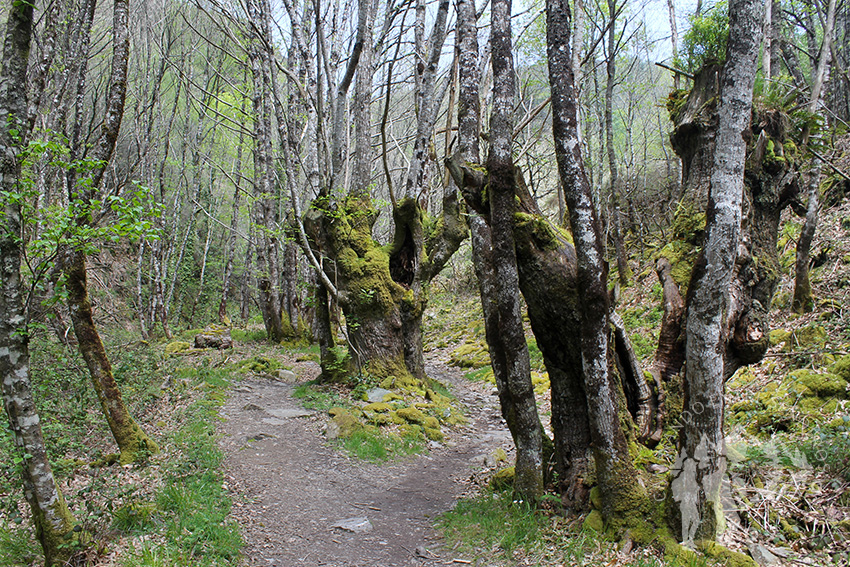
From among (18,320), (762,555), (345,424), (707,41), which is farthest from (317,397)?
(707,41)

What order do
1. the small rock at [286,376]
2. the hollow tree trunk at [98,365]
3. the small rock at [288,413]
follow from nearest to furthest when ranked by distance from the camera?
the hollow tree trunk at [98,365]
the small rock at [288,413]
the small rock at [286,376]

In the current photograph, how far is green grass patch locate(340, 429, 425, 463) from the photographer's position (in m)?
6.01

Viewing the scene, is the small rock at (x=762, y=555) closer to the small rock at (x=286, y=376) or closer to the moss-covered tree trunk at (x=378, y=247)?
the moss-covered tree trunk at (x=378, y=247)

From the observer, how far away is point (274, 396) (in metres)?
8.48

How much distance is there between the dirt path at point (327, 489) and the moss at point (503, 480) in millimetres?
476

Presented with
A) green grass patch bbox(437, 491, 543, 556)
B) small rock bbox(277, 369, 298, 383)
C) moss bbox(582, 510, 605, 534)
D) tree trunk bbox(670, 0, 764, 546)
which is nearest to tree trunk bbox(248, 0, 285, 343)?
small rock bbox(277, 369, 298, 383)

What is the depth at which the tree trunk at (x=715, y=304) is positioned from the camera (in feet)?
9.69

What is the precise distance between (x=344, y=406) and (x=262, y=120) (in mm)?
8476

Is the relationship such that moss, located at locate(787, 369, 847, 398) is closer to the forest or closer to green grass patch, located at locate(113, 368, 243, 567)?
the forest

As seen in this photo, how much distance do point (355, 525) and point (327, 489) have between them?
841mm

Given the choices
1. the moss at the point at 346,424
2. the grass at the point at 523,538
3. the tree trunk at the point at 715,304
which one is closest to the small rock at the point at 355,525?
the grass at the point at 523,538

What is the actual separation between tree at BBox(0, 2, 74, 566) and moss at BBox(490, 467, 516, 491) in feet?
11.9

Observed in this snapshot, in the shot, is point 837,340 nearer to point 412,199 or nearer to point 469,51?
point 469,51

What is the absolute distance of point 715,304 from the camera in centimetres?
301
